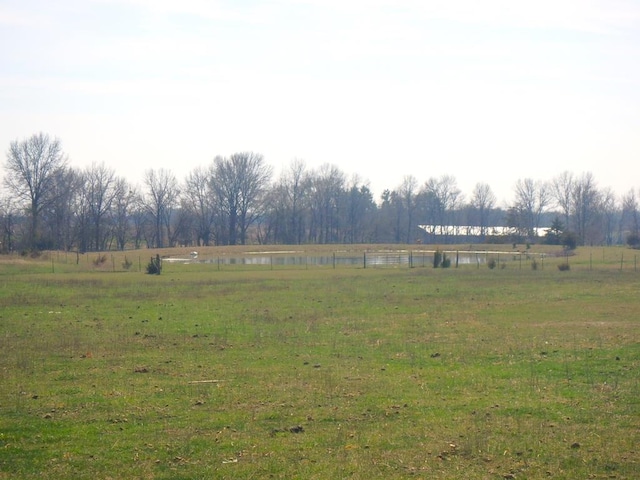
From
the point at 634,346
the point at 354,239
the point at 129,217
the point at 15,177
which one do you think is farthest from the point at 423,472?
the point at 354,239

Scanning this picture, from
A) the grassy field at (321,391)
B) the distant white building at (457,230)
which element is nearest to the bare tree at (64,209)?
the distant white building at (457,230)

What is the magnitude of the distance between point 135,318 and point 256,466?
54.9 feet

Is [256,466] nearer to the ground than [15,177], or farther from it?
nearer to the ground

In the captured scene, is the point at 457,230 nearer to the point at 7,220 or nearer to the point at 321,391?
the point at 7,220

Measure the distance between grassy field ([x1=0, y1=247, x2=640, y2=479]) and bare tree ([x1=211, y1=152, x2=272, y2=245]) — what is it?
305ft

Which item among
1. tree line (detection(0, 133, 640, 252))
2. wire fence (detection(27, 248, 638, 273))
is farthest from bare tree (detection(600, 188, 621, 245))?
wire fence (detection(27, 248, 638, 273))

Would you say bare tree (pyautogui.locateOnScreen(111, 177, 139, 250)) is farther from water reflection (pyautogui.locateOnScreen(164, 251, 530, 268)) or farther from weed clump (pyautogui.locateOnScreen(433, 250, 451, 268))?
weed clump (pyautogui.locateOnScreen(433, 250, 451, 268))

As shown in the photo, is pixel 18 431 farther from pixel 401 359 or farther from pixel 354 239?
pixel 354 239

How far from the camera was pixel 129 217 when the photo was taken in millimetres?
117062

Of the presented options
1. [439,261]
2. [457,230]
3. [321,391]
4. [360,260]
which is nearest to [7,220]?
[360,260]

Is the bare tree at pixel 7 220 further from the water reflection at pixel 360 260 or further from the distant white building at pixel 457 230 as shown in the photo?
the distant white building at pixel 457 230

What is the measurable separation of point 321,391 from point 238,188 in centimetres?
11002

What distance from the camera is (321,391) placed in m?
12.5

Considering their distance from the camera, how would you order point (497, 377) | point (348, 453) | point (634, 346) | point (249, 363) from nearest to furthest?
point (348, 453), point (497, 377), point (249, 363), point (634, 346)
